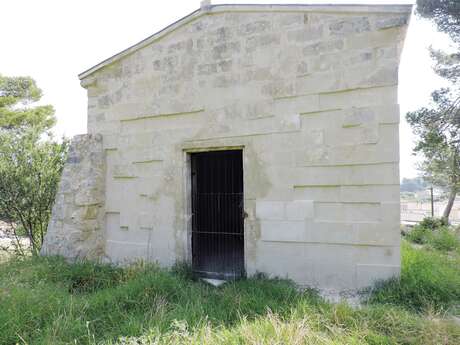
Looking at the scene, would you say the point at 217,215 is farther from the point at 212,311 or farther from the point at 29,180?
the point at 29,180

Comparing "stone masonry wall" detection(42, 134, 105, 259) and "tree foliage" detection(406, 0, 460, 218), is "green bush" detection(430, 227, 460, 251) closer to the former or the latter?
"tree foliage" detection(406, 0, 460, 218)

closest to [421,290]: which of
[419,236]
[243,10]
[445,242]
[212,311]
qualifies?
[212,311]

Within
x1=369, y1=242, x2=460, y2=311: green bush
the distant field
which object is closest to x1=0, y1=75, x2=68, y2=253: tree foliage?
x1=369, y1=242, x2=460, y2=311: green bush

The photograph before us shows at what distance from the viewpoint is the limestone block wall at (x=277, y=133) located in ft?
13.0

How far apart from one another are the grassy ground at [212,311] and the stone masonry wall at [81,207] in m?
0.91

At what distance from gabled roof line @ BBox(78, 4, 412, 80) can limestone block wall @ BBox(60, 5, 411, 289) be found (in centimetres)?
2

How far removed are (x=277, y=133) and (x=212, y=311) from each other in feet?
8.20

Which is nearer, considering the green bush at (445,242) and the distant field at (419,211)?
the green bush at (445,242)

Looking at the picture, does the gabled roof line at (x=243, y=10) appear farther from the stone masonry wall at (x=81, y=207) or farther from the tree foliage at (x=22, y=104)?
the tree foliage at (x=22, y=104)

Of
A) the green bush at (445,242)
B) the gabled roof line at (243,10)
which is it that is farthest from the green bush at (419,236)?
the gabled roof line at (243,10)

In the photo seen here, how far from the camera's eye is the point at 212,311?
3.28 meters

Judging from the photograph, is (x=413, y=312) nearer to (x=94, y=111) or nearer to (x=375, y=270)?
(x=375, y=270)

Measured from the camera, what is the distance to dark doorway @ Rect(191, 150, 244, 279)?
5051mm

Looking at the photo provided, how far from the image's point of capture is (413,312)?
3318mm
